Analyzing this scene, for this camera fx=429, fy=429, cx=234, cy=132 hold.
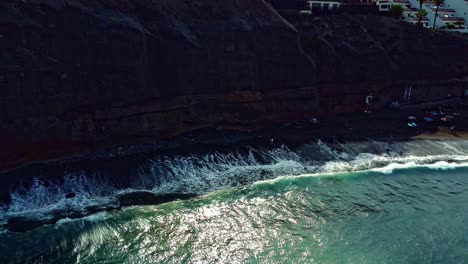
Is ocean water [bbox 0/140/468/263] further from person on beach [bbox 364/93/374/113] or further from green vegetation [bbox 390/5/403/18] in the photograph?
green vegetation [bbox 390/5/403/18]

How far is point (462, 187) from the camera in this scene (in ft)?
145

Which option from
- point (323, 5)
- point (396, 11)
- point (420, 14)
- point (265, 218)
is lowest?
point (265, 218)

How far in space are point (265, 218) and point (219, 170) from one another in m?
9.66

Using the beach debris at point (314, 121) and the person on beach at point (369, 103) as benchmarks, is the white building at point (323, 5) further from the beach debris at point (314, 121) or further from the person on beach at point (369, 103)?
the beach debris at point (314, 121)

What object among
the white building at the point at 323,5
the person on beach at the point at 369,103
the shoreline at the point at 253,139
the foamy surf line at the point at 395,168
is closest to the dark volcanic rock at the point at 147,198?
the shoreline at the point at 253,139

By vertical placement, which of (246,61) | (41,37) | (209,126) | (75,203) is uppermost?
(41,37)

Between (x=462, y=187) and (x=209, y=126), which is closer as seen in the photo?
(x=462, y=187)

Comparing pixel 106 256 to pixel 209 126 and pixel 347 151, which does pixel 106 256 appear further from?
pixel 347 151

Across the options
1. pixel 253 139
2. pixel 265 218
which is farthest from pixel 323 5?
pixel 265 218

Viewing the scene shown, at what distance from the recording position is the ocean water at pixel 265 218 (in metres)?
30.9

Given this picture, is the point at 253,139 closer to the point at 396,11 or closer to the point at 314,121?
the point at 314,121

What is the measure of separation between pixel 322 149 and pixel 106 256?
27.9 metres

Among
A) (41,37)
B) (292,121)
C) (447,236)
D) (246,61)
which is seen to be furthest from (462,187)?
(41,37)

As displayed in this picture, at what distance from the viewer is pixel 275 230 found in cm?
3388
